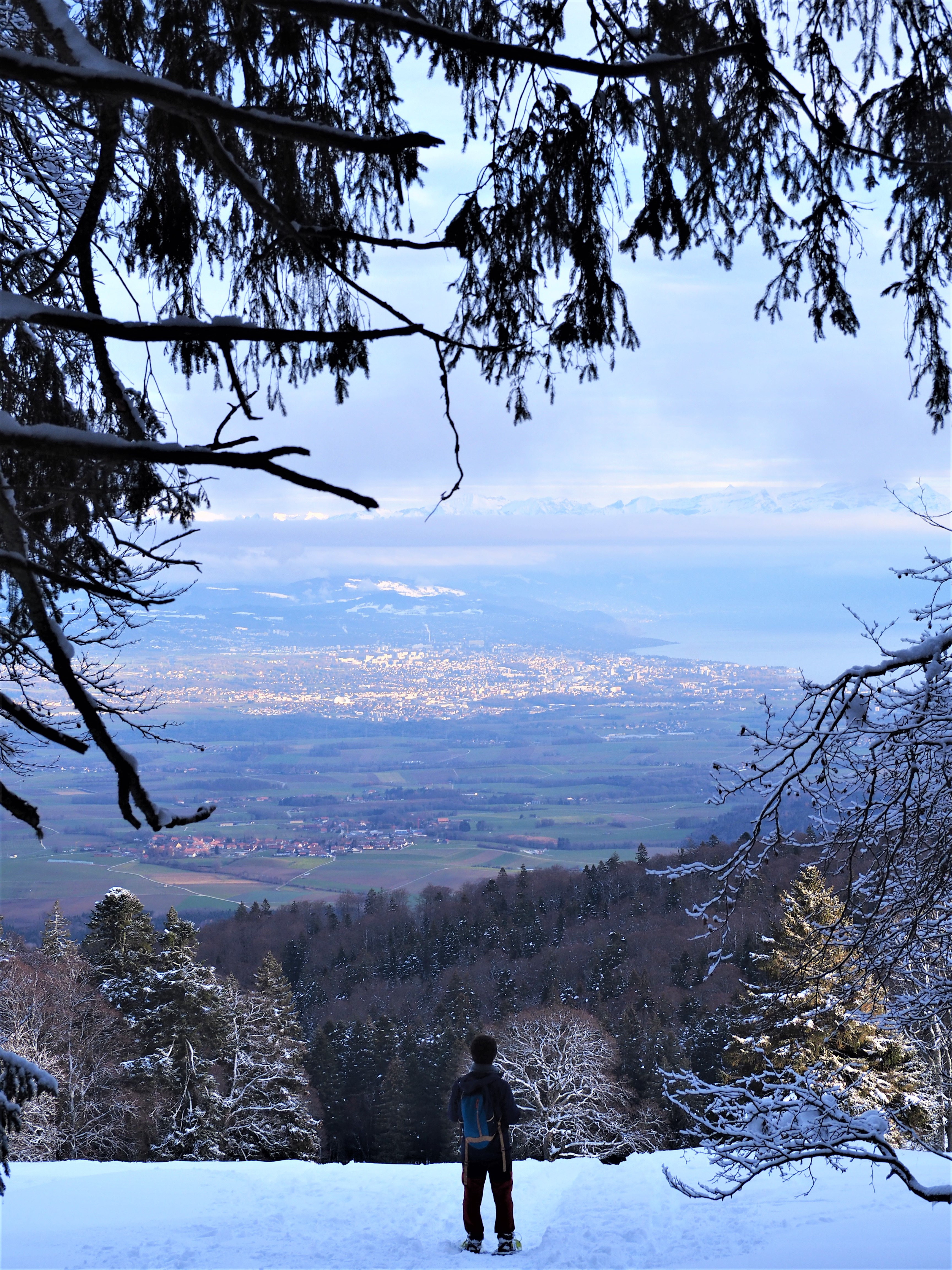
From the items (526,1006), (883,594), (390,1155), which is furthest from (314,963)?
(883,594)

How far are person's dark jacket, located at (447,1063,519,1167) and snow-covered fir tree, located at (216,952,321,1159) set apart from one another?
47.5 ft

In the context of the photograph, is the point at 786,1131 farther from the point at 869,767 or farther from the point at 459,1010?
the point at 459,1010

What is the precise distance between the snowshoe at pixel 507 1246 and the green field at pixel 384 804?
3507cm

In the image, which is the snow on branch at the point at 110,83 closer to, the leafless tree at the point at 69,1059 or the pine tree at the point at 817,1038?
the pine tree at the point at 817,1038

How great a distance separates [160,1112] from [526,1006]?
17212 millimetres

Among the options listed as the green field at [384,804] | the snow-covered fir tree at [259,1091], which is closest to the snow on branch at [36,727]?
the snow-covered fir tree at [259,1091]

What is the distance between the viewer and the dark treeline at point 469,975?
24094 millimetres

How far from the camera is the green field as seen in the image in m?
60.6

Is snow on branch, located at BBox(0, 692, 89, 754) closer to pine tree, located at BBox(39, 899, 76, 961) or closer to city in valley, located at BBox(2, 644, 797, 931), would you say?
pine tree, located at BBox(39, 899, 76, 961)

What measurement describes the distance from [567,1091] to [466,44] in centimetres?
2241

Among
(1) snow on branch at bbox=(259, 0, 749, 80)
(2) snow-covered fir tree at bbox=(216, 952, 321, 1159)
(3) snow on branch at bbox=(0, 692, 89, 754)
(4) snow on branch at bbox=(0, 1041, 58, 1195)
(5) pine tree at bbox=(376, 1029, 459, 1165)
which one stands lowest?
(5) pine tree at bbox=(376, 1029, 459, 1165)

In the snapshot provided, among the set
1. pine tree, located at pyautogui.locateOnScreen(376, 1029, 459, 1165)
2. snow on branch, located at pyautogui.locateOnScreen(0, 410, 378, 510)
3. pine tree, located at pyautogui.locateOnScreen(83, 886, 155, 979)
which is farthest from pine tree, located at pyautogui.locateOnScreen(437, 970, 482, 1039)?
snow on branch, located at pyautogui.locateOnScreen(0, 410, 378, 510)

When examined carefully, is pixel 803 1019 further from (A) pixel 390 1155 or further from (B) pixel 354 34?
(A) pixel 390 1155

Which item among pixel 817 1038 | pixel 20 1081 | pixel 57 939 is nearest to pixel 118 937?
pixel 57 939
